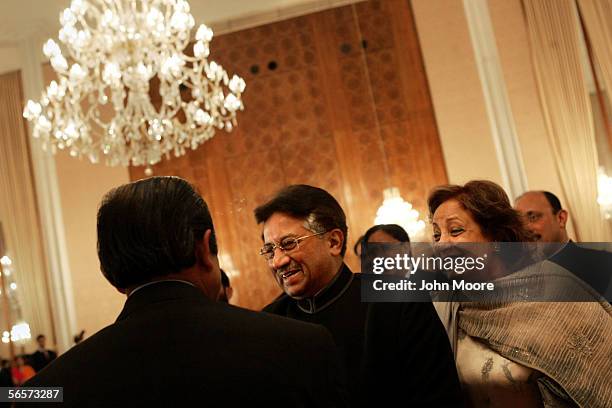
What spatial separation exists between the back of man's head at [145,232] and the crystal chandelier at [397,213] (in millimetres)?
6189

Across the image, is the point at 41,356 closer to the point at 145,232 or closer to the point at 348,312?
the point at 348,312

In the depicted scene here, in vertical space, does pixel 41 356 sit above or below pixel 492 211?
below

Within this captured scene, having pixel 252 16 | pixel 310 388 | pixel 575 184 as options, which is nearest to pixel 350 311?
pixel 310 388

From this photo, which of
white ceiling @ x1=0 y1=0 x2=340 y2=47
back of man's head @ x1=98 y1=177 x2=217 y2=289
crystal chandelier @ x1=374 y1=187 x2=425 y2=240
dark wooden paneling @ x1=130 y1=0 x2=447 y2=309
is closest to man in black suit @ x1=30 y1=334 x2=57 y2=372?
dark wooden paneling @ x1=130 y1=0 x2=447 y2=309

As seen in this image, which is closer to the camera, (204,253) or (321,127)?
(204,253)

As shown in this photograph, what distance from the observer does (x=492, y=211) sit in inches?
84.8

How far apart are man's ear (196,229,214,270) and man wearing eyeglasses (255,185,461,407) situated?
2.28ft

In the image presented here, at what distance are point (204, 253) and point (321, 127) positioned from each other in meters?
6.78

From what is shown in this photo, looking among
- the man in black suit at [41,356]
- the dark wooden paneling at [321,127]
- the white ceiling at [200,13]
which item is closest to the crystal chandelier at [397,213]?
the dark wooden paneling at [321,127]

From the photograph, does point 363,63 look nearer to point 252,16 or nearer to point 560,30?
point 252,16

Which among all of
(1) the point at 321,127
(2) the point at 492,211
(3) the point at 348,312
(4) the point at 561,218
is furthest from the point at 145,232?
(1) the point at 321,127

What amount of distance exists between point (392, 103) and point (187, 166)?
8.76 feet

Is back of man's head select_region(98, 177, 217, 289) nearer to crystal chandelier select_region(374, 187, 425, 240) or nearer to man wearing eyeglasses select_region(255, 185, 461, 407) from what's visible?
man wearing eyeglasses select_region(255, 185, 461, 407)

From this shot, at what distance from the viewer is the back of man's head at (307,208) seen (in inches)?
86.6
